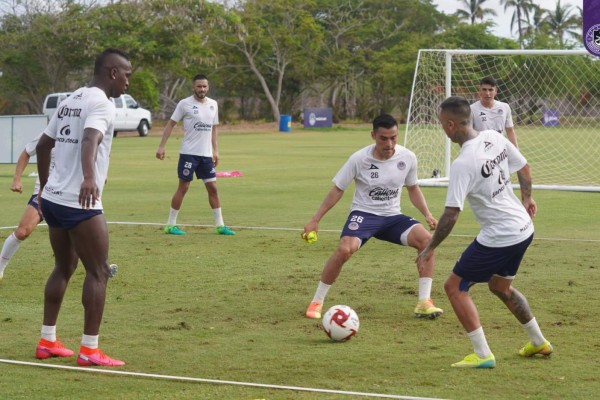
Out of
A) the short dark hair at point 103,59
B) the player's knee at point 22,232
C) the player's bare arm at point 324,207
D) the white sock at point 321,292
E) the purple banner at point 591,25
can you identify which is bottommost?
the white sock at point 321,292

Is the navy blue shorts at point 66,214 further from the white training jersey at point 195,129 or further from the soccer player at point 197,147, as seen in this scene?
the white training jersey at point 195,129

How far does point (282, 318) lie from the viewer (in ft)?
30.0

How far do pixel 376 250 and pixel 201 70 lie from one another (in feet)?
188

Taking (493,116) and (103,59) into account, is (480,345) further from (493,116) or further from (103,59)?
(493,116)

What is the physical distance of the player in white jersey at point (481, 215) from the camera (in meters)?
7.12

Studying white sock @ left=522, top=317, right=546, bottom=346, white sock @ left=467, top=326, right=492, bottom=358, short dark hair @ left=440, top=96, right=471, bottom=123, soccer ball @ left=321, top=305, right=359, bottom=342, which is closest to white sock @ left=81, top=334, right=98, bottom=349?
soccer ball @ left=321, top=305, right=359, bottom=342

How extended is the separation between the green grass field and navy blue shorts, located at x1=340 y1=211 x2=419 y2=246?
66 centimetres

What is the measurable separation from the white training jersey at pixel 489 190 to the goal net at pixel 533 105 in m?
15.2

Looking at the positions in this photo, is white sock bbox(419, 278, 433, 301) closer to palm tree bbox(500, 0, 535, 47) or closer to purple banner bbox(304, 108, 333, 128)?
purple banner bbox(304, 108, 333, 128)

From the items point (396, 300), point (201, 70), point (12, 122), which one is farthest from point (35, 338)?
point (201, 70)

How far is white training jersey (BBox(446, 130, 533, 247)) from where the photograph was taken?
7.10m

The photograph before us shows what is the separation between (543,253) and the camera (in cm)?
1282

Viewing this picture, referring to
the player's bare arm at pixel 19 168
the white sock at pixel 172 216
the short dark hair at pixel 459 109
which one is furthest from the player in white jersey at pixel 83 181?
the white sock at pixel 172 216

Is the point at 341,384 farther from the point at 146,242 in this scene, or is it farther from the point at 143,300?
the point at 146,242
